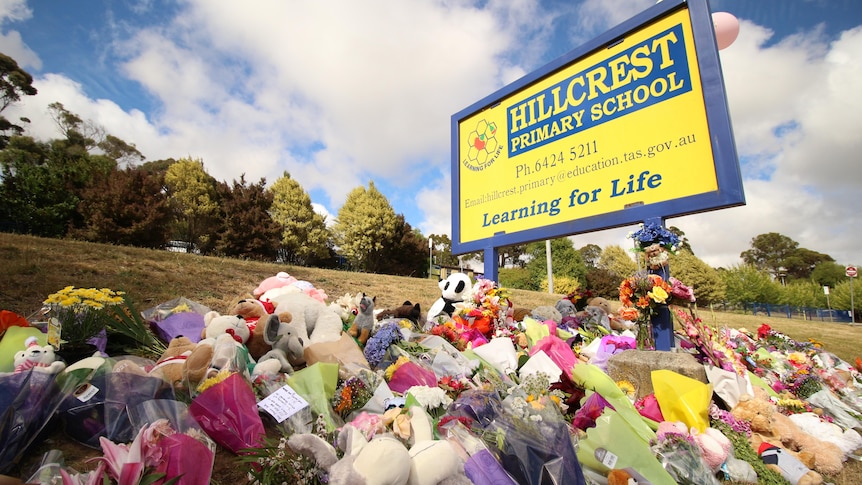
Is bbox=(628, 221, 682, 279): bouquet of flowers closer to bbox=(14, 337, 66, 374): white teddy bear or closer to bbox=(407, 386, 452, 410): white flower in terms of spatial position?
bbox=(407, 386, 452, 410): white flower

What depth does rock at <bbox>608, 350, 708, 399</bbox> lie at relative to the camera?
113 inches

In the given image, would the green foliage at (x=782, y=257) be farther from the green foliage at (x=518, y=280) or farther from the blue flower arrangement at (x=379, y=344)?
the blue flower arrangement at (x=379, y=344)

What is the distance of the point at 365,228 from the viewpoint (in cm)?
2558

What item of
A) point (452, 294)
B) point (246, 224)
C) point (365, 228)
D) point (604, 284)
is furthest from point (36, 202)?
point (604, 284)

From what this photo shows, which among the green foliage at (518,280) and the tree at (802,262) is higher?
the tree at (802,262)

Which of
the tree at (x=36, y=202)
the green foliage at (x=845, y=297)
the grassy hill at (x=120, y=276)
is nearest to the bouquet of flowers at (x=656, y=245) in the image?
the grassy hill at (x=120, y=276)

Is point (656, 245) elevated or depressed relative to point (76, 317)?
elevated

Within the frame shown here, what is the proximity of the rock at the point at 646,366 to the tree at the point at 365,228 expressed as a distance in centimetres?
2313

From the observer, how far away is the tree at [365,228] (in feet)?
84.4

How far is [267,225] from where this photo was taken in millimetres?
21828

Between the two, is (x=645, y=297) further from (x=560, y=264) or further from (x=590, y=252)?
(x=590, y=252)

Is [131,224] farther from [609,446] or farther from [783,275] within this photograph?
[783,275]

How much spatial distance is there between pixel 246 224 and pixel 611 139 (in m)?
20.5

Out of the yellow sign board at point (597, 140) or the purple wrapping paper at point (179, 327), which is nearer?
the purple wrapping paper at point (179, 327)
